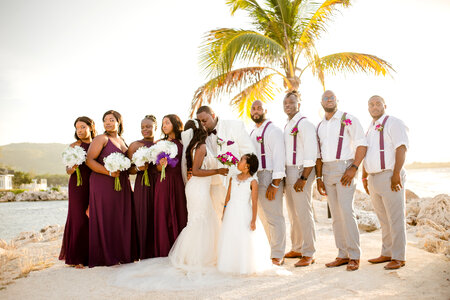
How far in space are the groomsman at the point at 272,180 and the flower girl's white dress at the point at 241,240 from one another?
533 millimetres

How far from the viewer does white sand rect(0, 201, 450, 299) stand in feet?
13.4

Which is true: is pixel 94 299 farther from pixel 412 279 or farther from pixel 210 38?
pixel 210 38

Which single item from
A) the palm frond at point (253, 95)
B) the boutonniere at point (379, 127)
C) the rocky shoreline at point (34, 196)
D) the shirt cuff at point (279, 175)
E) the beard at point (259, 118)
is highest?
the palm frond at point (253, 95)

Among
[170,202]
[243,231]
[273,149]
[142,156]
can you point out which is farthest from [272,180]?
[142,156]

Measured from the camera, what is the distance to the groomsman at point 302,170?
5504mm

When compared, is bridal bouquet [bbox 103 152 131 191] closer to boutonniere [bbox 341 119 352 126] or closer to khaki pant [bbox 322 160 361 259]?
khaki pant [bbox 322 160 361 259]

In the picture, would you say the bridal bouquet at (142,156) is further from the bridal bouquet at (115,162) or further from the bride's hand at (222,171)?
the bride's hand at (222,171)

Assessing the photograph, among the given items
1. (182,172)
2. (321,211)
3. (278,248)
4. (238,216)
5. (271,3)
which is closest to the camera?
(238,216)

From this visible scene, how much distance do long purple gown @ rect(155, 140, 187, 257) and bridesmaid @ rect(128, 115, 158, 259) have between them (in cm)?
20

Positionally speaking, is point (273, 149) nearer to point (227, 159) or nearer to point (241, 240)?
point (227, 159)

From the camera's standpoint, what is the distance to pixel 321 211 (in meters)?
14.9

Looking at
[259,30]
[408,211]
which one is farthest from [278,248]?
[408,211]

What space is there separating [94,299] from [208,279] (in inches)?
60.3

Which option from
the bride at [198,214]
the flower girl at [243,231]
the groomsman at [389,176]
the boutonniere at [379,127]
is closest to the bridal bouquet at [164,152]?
the bride at [198,214]
